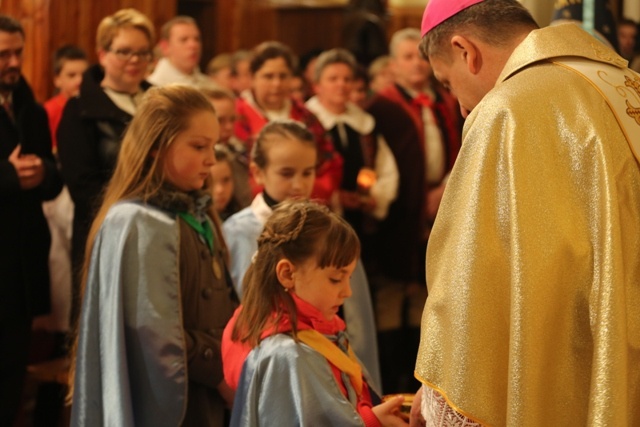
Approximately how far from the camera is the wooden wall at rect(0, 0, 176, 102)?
8.09 metres

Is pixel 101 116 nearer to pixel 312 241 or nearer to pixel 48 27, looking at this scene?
pixel 312 241

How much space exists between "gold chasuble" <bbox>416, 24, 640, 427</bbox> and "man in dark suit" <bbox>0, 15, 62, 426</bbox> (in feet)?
8.85

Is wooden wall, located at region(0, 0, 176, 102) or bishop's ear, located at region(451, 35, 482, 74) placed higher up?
bishop's ear, located at region(451, 35, 482, 74)

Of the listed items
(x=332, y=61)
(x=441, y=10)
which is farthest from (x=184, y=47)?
(x=441, y=10)

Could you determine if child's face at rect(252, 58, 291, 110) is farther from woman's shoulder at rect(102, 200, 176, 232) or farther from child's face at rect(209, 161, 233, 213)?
woman's shoulder at rect(102, 200, 176, 232)

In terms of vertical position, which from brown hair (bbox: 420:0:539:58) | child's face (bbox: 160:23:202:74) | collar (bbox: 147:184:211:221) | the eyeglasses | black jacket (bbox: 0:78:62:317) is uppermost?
brown hair (bbox: 420:0:539:58)

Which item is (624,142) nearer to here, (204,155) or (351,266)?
(351,266)

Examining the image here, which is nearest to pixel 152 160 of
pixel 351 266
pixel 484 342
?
pixel 351 266

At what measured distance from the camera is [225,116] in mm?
5426

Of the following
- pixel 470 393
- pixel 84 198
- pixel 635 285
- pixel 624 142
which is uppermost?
pixel 624 142

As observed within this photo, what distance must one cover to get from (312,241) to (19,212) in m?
2.24

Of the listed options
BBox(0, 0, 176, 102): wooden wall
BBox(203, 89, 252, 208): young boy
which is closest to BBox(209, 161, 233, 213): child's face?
BBox(203, 89, 252, 208): young boy

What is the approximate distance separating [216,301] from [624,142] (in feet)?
5.43

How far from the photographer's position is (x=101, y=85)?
201 inches
